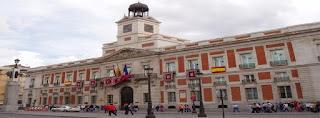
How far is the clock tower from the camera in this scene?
40.2 meters

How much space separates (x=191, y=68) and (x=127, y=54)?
11.7 meters

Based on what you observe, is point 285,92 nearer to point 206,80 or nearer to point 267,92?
point 267,92

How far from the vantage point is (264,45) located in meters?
28.5

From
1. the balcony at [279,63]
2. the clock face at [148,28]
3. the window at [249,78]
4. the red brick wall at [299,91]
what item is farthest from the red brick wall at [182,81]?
the red brick wall at [299,91]

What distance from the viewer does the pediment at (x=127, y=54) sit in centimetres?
3666

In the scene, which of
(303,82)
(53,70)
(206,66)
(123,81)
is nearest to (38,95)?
(53,70)

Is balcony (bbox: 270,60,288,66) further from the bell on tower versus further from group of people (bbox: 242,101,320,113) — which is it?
the bell on tower

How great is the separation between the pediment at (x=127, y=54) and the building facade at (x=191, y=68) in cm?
16

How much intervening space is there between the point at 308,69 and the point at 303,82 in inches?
61.5

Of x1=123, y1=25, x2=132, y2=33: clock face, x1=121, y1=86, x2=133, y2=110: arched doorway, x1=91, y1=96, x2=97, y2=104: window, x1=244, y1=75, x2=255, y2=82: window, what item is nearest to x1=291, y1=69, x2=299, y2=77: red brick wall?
x1=244, y1=75, x2=255, y2=82: window

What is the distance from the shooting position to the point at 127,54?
38656 mm

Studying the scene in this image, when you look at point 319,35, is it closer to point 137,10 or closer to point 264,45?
point 264,45

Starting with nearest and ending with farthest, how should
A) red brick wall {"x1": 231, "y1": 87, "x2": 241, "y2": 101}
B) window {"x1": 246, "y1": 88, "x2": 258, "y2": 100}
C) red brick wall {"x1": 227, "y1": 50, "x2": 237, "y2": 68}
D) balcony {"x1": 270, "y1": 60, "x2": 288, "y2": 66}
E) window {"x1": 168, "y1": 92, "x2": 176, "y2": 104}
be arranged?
balcony {"x1": 270, "y1": 60, "x2": 288, "y2": 66} → window {"x1": 246, "y1": 88, "x2": 258, "y2": 100} → red brick wall {"x1": 231, "y1": 87, "x2": 241, "y2": 101} → red brick wall {"x1": 227, "y1": 50, "x2": 237, "y2": 68} → window {"x1": 168, "y1": 92, "x2": 176, "y2": 104}

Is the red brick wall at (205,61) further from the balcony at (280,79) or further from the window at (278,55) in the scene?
the balcony at (280,79)
